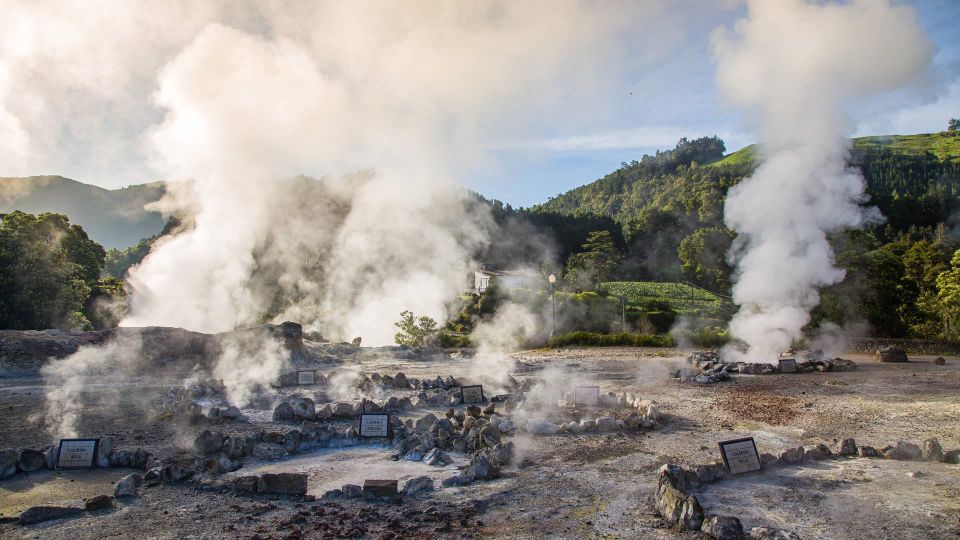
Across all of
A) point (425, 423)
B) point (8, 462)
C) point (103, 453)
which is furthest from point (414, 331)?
point (8, 462)

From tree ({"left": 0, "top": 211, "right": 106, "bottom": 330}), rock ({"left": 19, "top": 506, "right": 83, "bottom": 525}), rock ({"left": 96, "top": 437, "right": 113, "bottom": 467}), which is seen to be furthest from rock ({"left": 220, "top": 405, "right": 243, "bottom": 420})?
tree ({"left": 0, "top": 211, "right": 106, "bottom": 330})

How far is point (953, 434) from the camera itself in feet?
33.3

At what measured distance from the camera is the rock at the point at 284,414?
40.6ft

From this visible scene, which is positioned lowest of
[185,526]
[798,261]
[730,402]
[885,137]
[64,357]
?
[185,526]

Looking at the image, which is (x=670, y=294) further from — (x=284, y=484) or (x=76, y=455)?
(x=76, y=455)

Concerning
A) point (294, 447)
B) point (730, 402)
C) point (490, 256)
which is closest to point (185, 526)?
point (294, 447)

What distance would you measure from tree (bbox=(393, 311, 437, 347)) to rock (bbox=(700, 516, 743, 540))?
74.6 feet

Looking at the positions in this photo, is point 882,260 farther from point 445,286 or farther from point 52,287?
point 52,287

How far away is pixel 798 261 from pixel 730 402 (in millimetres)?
9415

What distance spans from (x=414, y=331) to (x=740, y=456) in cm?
2169

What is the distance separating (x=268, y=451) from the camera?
9.68 meters

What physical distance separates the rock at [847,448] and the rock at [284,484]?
7.75 metres

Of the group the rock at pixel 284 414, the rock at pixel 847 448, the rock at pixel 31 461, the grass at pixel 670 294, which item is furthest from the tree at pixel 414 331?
the rock at pixel 847 448

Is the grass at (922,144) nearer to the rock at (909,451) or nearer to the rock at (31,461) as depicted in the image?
the rock at (909,451)
